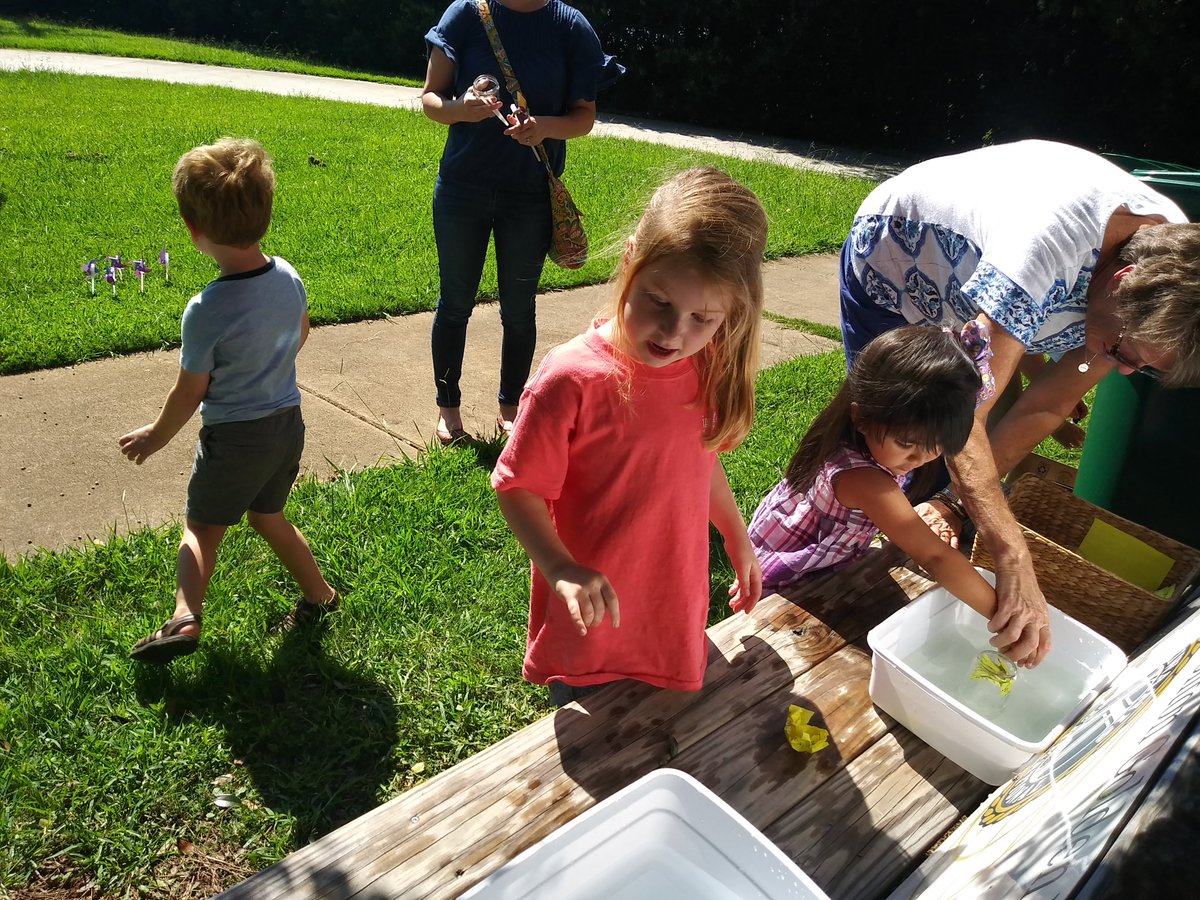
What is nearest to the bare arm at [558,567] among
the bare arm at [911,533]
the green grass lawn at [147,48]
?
the bare arm at [911,533]

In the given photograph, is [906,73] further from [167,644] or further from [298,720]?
[167,644]

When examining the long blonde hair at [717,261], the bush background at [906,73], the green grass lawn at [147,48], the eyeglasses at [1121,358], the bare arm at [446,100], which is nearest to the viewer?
the long blonde hair at [717,261]

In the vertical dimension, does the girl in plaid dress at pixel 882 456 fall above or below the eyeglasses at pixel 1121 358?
below

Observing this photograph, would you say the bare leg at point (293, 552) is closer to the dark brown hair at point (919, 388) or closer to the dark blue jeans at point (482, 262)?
the dark blue jeans at point (482, 262)

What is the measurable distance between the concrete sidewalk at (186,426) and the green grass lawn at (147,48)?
41.1 feet

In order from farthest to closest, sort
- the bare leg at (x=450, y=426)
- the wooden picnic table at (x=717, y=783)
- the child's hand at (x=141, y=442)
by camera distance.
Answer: the bare leg at (x=450, y=426)
the child's hand at (x=141, y=442)
the wooden picnic table at (x=717, y=783)

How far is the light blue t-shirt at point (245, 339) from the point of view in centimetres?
238

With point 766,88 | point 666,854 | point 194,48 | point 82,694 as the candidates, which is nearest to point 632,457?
point 666,854

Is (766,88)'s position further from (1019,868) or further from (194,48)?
(1019,868)

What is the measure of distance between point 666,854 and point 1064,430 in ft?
8.19

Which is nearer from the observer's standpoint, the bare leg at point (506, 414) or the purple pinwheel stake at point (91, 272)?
the bare leg at point (506, 414)

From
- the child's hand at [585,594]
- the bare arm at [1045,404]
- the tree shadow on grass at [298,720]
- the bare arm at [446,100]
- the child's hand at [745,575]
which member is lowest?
the tree shadow on grass at [298,720]

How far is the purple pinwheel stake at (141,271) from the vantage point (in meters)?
5.00

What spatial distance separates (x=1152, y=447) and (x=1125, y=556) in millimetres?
504
